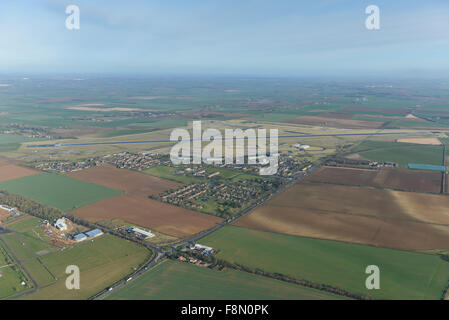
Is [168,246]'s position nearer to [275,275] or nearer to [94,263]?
[94,263]

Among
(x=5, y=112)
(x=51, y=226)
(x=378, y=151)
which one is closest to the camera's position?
(x=51, y=226)

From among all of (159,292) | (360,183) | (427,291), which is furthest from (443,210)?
(159,292)

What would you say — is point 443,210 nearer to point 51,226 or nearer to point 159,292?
point 159,292

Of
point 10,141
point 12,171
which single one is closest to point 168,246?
point 12,171

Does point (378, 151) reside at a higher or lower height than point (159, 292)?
higher

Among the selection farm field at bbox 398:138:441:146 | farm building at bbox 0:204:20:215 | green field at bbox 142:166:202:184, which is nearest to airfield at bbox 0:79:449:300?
green field at bbox 142:166:202:184
